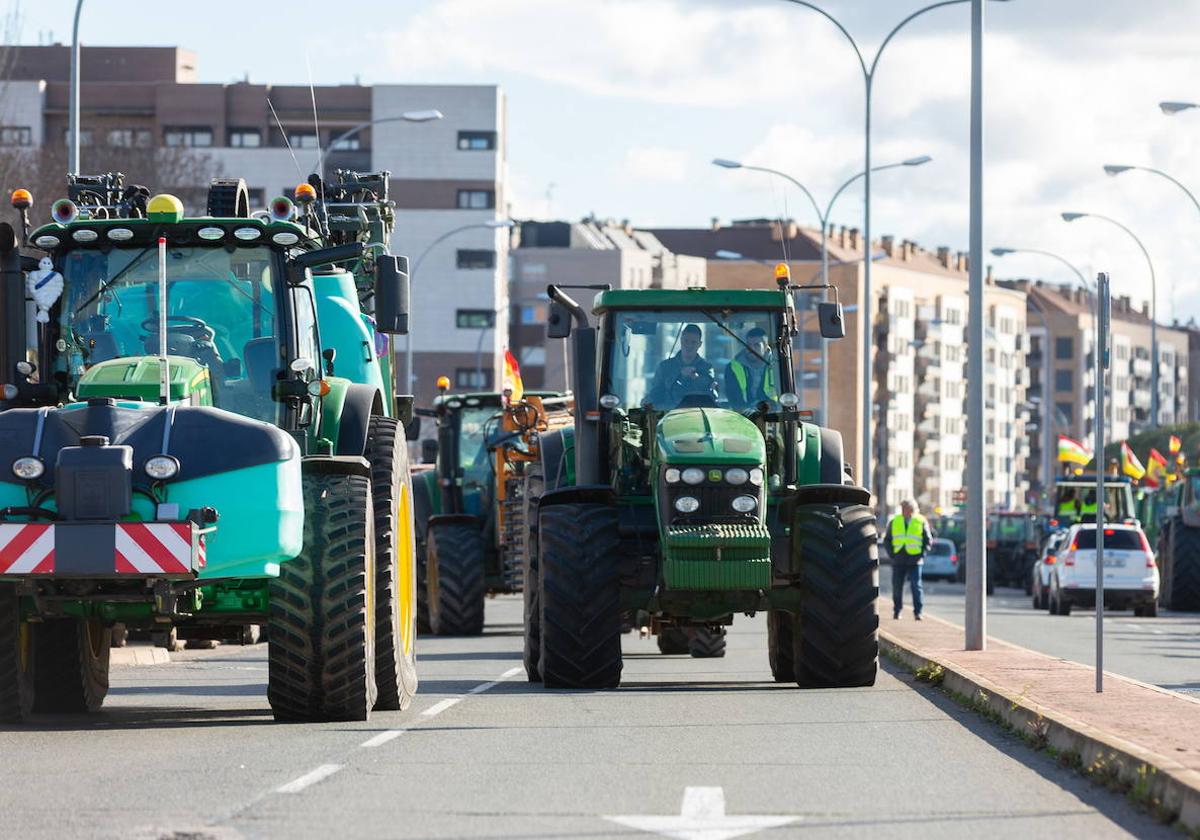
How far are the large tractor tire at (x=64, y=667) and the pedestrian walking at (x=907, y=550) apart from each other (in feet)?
65.9

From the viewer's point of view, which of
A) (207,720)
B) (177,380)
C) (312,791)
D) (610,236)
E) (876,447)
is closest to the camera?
(312,791)

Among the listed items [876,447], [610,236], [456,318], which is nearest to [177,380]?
[456,318]

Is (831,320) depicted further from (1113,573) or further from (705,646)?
(1113,573)

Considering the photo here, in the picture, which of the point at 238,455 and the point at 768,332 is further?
the point at 768,332

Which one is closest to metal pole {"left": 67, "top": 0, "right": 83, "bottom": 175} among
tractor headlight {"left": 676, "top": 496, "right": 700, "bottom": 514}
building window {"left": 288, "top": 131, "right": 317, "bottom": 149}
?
tractor headlight {"left": 676, "top": 496, "right": 700, "bottom": 514}

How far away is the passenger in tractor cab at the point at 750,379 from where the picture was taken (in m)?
20.8

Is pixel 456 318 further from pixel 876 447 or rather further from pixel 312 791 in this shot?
pixel 312 791

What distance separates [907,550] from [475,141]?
79.1 meters

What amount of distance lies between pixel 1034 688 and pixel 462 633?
13288mm

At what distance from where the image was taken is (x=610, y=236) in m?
159

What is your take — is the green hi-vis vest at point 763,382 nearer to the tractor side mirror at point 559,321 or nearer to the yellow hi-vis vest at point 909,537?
the tractor side mirror at point 559,321

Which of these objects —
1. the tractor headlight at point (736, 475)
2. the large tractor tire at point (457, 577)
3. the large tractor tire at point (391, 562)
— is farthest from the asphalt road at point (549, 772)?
the large tractor tire at point (457, 577)

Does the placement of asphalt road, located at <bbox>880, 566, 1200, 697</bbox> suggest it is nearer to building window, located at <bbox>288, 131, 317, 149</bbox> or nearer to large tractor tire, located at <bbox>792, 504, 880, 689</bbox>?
large tractor tire, located at <bbox>792, 504, 880, 689</bbox>

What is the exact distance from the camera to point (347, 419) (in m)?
16.9
